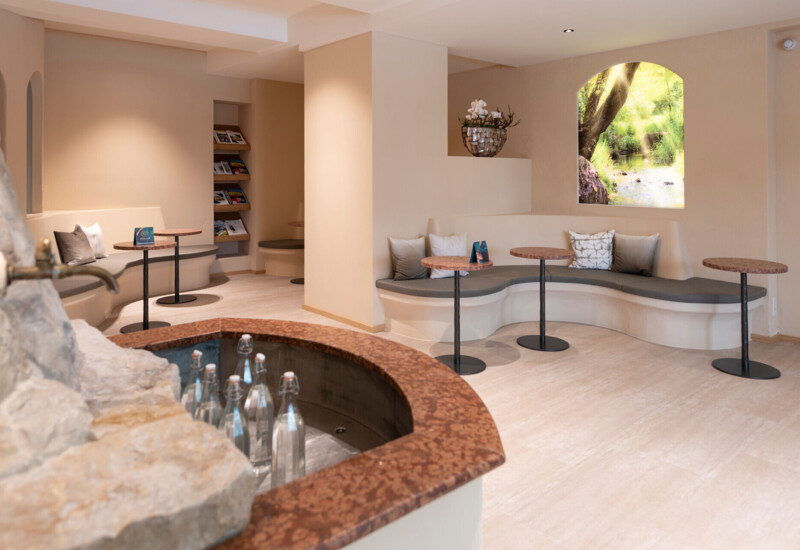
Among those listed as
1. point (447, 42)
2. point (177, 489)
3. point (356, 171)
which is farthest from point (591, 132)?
point (177, 489)

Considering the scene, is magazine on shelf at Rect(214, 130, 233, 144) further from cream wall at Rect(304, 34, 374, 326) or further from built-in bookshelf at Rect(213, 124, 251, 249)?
cream wall at Rect(304, 34, 374, 326)

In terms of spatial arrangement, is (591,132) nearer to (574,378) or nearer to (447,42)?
(447,42)

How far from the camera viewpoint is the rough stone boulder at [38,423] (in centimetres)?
85

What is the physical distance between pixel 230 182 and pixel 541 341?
5.85 m

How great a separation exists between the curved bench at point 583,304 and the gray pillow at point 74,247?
319 cm

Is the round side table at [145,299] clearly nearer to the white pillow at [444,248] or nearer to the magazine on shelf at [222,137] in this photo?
the white pillow at [444,248]

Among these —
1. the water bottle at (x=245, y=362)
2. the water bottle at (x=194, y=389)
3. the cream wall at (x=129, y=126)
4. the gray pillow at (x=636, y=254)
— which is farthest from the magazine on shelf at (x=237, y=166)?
the water bottle at (x=194, y=389)

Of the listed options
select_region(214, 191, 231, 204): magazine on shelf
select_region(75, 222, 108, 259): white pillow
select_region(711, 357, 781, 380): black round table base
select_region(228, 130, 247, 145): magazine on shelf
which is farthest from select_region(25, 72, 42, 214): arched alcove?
select_region(711, 357, 781, 380): black round table base

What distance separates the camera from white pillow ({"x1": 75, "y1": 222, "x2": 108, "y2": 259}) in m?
6.62

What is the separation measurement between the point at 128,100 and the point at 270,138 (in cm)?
196

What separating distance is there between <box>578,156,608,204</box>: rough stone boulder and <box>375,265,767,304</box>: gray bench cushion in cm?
102

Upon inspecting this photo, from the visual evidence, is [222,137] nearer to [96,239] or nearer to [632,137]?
[96,239]

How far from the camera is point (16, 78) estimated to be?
5766 millimetres

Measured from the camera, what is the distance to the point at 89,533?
0.76 meters
